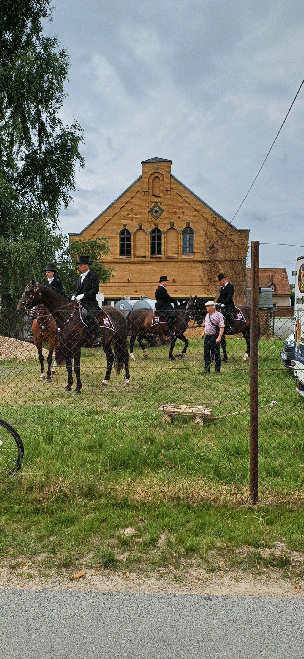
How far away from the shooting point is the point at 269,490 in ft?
16.5

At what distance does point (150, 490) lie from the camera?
498cm

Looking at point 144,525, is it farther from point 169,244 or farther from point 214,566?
point 169,244

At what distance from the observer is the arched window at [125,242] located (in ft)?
117

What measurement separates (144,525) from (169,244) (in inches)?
1261

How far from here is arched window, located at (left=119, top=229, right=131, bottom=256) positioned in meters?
35.8

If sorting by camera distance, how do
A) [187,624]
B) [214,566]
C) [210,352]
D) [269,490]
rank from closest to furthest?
1. [187,624]
2. [214,566]
3. [269,490]
4. [210,352]

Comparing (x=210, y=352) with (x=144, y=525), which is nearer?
(x=144, y=525)

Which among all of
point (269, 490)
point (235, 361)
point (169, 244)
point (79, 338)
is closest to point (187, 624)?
point (269, 490)

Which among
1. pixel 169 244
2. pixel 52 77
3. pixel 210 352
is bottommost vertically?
Result: pixel 210 352

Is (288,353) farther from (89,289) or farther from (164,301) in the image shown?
(89,289)

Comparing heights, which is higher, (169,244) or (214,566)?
(169,244)

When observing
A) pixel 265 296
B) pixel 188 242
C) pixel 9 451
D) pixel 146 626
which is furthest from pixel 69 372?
pixel 188 242

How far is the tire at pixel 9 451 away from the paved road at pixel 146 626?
2.03 metres

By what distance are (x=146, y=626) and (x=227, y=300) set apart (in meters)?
12.2
